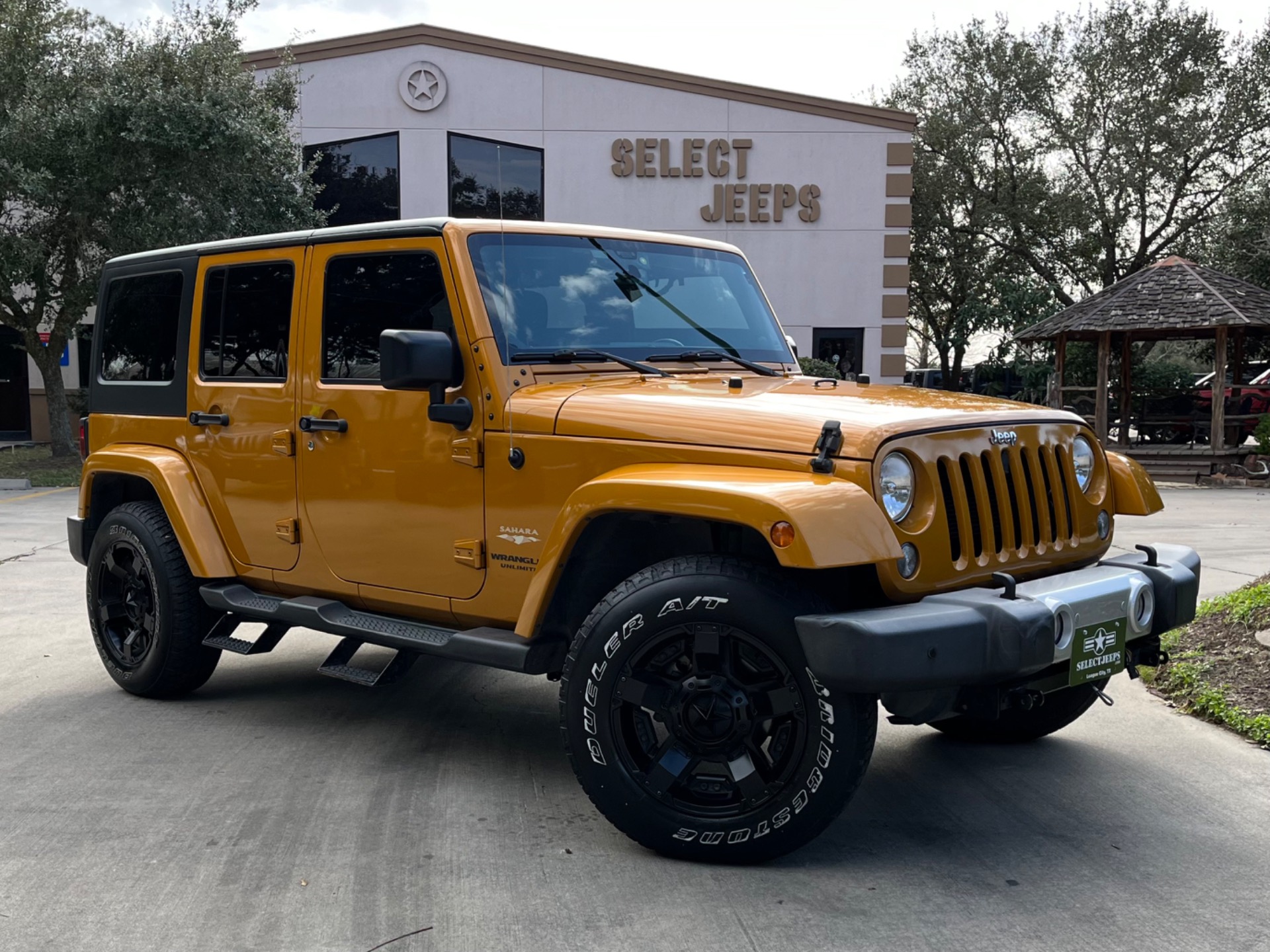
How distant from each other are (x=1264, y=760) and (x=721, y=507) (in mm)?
2737

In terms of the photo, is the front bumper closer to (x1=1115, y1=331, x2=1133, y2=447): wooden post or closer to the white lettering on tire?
the white lettering on tire

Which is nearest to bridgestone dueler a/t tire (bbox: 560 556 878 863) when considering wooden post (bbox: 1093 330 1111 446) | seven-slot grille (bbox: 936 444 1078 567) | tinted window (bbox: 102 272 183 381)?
seven-slot grille (bbox: 936 444 1078 567)

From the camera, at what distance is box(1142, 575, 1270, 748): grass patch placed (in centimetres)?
522

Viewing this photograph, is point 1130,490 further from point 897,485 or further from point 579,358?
point 579,358

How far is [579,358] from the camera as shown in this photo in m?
4.44

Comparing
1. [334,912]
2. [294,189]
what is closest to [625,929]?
[334,912]

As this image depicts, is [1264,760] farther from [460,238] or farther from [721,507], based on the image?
[460,238]

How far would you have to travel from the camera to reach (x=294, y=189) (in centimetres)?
2056

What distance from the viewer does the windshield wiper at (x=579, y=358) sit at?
435 cm

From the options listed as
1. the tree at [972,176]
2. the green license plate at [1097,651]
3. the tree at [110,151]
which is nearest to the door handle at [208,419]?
the green license plate at [1097,651]

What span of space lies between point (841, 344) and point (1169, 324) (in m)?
6.33

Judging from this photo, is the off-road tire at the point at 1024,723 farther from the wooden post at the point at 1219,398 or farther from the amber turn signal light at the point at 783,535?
the wooden post at the point at 1219,398

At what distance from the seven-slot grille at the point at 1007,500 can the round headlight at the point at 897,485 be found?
0.34 feet

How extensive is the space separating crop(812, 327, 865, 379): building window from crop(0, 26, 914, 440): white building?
0.12 metres
